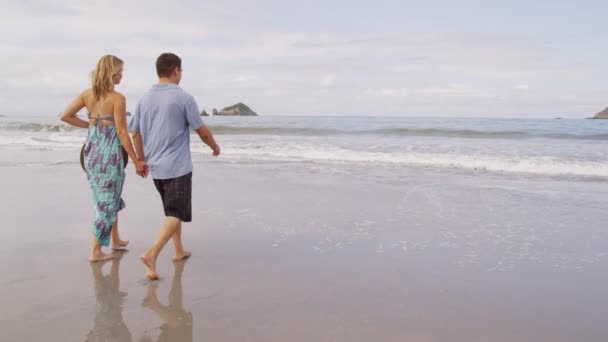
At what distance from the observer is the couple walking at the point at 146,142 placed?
3674 mm

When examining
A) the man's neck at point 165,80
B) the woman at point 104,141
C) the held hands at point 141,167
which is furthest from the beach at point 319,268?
the man's neck at point 165,80

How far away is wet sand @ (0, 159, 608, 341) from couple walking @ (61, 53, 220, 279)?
0.40 metres

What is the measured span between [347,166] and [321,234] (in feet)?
20.2

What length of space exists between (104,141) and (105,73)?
58 cm

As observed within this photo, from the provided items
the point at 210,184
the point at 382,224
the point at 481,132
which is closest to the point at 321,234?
the point at 382,224

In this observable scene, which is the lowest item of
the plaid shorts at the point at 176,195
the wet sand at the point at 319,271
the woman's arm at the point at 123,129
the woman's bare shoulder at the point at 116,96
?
the wet sand at the point at 319,271

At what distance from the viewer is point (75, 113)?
13.5 feet

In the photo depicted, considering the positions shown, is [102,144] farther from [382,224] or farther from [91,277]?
[382,224]

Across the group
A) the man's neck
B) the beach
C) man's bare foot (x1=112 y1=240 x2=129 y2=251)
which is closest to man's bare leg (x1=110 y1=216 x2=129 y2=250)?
man's bare foot (x1=112 y1=240 x2=129 y2=251)

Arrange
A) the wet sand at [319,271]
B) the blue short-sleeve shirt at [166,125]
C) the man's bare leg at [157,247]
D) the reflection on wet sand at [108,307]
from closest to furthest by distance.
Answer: the reflection on wet sand at [108,307]
the wet sand at [319,271]
the blue short-sleeve shirt at [166,125]
the man's bare leg at [157,247]

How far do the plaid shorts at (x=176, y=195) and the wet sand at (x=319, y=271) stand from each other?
0.50 meters

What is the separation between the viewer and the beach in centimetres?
295

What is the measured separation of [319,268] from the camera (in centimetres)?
402

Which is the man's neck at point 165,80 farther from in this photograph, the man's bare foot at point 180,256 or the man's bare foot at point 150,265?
the man's bare foot at point 180,256
